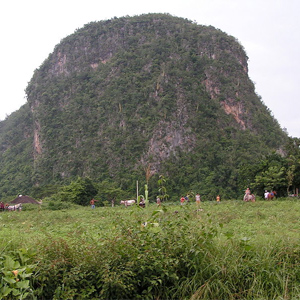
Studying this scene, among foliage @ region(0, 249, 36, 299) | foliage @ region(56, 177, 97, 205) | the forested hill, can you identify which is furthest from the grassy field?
the forested hill

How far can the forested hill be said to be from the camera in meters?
48.8

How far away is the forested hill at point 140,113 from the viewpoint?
48750mm

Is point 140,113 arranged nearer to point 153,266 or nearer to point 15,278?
point 153,266

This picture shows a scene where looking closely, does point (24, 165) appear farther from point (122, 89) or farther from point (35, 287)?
point (35, 287)

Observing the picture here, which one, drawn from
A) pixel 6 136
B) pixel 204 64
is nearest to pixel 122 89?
pixel 204 64

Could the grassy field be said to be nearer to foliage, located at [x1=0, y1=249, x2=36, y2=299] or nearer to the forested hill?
foliage, located at [x1=0, y1=249, x2=36, y2=299]

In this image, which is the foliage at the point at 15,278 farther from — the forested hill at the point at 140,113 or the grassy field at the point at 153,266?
the forested hill at the point at 140,113

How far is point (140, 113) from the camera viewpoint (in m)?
54.8

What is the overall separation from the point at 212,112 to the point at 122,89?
15048mm

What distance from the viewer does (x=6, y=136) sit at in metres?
67.1

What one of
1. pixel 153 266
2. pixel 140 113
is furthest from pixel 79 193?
pixel 140 113

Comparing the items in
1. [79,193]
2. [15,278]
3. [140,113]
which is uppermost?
[140,113]

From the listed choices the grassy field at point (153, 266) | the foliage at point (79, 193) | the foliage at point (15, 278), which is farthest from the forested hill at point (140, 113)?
the foliage at point (15, 278)

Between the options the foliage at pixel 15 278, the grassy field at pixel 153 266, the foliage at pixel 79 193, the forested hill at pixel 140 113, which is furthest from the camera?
the forested hill at pixel 140 113
